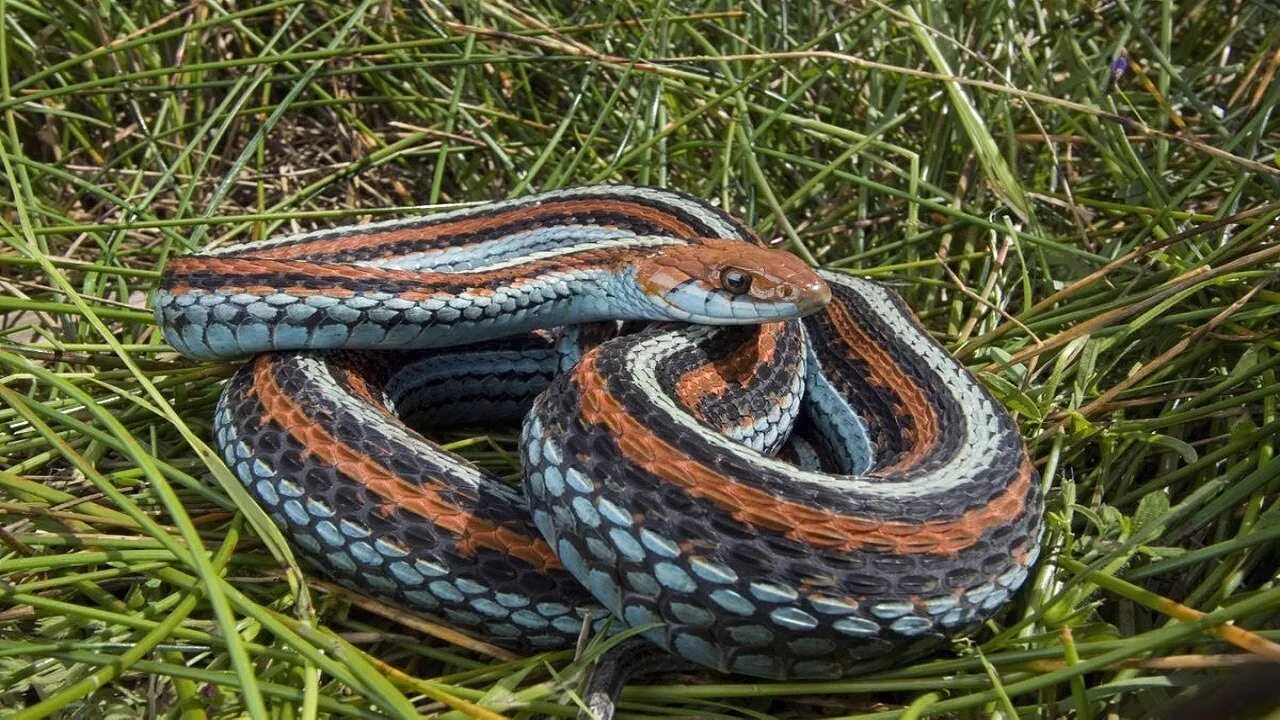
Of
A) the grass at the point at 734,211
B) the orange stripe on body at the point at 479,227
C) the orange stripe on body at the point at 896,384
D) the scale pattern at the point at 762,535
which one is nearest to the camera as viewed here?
the scale pattern at the point at 762,535

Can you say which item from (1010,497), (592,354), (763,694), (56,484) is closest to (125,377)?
(56,484)

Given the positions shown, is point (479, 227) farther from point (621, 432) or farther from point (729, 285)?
point (621, 432)

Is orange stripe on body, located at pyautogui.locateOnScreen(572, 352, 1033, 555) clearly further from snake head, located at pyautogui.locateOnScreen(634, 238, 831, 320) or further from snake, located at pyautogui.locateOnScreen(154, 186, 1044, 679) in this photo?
snake head, located at pyautogui.locateOnScreen(634, 238, 831, 320)

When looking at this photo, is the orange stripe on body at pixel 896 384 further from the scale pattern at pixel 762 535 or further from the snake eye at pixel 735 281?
the snake eye at pixel 735 281

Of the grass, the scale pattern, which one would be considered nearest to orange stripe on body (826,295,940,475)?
the scale pattern

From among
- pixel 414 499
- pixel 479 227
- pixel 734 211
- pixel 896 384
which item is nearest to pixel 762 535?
pixel 414 499

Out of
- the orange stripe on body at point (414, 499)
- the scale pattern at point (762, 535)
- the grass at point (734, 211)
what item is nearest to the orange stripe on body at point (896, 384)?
the scale pattern at point (762, 535)

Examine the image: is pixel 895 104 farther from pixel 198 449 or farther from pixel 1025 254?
pixel 198 449
